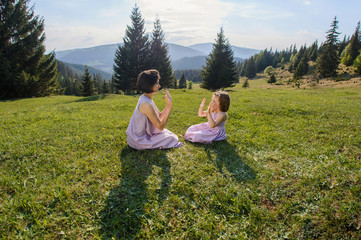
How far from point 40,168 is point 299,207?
18.2 ft

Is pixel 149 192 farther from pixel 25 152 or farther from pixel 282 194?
pixel 25 152

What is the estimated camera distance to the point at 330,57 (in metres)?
39.5

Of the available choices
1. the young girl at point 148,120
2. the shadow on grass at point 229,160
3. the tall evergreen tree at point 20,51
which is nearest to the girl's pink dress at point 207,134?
the shadow on grass at point 229,160

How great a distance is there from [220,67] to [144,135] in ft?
114

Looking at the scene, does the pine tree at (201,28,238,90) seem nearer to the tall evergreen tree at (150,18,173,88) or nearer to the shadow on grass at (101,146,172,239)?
the tall evergreen tree at (150,18,173,88)

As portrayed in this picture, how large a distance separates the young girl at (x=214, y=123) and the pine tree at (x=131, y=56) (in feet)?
99.3

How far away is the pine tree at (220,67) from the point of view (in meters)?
35.9

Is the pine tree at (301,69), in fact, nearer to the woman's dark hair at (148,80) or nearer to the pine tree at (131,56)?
the pine tree at (131,56)

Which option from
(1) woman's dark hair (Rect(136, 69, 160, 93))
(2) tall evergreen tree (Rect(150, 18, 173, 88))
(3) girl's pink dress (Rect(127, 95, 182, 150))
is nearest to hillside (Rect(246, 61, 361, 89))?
(2) tall evergreen tree (Rect(150, 18, 173, 88))

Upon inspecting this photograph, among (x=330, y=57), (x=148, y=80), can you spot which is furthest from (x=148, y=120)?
(x=330, y=57)

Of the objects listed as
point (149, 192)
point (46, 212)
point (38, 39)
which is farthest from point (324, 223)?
point (38, 39)

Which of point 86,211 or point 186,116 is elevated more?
point 186,116

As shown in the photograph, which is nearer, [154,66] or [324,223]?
[324,223]

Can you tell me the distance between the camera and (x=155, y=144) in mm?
5277
